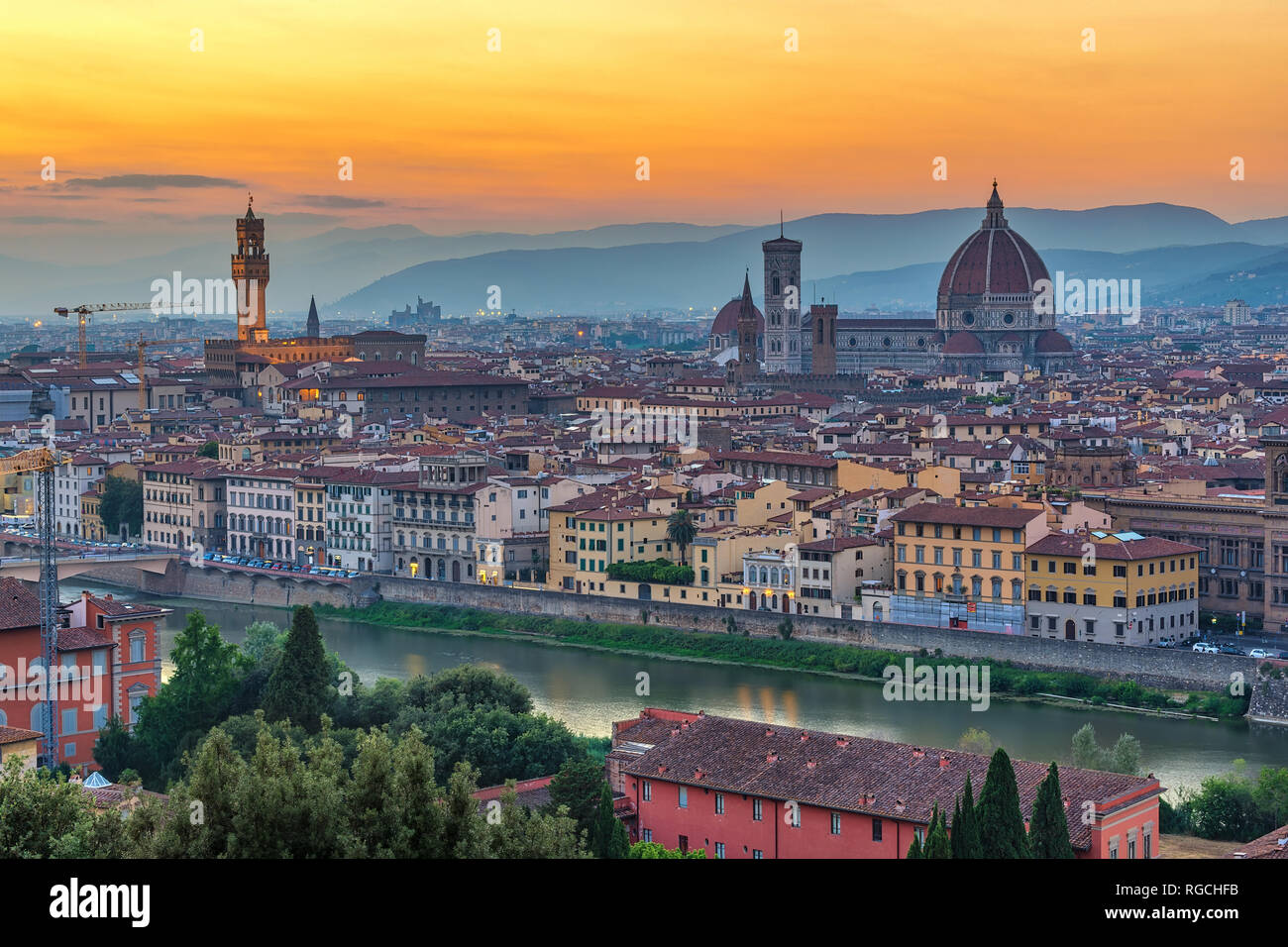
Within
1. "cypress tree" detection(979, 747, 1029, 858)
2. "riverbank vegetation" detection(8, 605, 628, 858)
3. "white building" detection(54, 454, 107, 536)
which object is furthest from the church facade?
"cypress tree" detection(979, 747, 1029, 858)

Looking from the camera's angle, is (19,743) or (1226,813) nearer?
(19,743)

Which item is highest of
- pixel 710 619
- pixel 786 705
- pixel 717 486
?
pixel 717 486

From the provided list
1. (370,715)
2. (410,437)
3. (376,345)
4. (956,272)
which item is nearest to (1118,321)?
(956,272)

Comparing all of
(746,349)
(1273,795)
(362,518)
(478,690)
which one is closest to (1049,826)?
(1273,795)

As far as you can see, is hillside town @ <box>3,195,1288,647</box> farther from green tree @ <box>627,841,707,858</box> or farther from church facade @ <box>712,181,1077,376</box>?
green tree @ <box>627,841,707,858</box>

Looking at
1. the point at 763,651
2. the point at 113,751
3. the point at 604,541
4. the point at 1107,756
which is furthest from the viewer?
the point at 604,541

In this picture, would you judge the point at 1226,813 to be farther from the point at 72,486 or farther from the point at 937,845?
the point at 72,486

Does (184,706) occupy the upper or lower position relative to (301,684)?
lower
